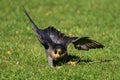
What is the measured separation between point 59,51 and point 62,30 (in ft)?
17.9

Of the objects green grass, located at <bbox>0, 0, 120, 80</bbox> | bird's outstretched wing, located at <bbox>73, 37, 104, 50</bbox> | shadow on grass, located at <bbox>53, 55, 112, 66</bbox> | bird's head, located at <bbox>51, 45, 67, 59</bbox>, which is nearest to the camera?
bird's head, located at <bbox>51, 45, 67, 59</bbox>

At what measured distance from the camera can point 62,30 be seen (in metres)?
14.6

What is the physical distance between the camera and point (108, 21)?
16469 mm

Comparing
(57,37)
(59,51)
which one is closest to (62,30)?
(57,37)

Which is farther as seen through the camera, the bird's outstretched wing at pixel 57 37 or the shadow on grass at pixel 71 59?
the shadow on grass at pixel 71 59

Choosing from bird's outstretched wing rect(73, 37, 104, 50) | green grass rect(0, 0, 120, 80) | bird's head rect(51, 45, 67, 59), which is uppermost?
bird's head rect(51, 45, 67, 59)

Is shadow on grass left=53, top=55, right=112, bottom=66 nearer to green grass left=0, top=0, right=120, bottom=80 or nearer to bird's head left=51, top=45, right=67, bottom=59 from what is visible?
green grass left=0, top=0, right=120, bottom=80

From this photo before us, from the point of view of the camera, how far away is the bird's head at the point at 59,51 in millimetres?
9227

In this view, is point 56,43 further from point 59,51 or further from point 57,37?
point 59,51

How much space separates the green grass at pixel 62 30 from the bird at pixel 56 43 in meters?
0.34

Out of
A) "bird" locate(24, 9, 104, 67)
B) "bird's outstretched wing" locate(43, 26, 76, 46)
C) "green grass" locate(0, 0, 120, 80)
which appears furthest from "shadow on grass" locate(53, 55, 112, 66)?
"bird's outstretched wing" locate(43, 26, 76, 46)

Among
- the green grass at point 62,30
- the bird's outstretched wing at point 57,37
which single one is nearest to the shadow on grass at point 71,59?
the green grass at point 62,30

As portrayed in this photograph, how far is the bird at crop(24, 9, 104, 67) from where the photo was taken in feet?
30.6

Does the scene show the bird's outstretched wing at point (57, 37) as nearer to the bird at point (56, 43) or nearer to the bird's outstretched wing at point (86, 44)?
the bird at point (56, 43)
